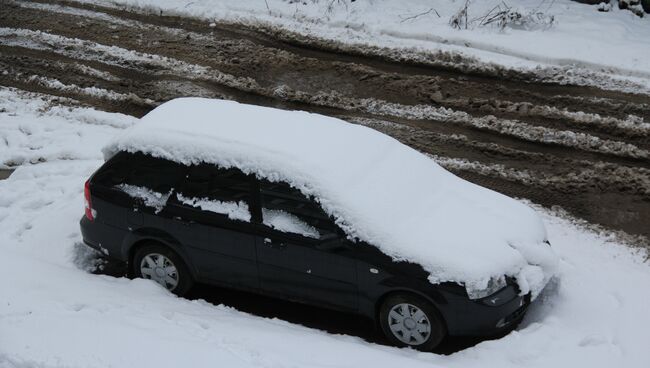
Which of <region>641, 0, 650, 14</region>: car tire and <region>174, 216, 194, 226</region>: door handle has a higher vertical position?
<region>641, 0, 650, 14</region>: car tire

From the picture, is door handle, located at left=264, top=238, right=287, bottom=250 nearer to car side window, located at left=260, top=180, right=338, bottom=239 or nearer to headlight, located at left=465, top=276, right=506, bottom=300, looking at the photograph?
car side window, located at left=260, top=180, right=338, bottom=239

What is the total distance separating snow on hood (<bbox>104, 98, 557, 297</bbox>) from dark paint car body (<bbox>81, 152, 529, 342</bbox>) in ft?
0.42

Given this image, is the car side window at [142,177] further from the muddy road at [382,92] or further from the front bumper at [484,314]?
the muddy road at [382,92]

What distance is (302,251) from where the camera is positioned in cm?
638

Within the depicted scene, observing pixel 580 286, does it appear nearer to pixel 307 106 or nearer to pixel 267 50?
pixel 307 106

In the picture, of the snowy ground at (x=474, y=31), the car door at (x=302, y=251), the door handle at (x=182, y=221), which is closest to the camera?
the car door at (x=302, y=251)

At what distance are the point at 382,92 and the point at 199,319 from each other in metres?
5.87

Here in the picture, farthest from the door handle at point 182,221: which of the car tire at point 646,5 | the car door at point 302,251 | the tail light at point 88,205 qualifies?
the car tire at point 646,5

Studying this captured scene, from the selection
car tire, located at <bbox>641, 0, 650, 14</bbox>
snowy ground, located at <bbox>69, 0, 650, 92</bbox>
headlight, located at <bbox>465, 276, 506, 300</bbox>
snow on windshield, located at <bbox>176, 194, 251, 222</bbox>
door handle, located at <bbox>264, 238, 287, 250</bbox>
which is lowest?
headlight, located at <bbox>465, 276, 506, 300</bbox>

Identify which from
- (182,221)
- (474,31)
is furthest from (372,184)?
(474,31)

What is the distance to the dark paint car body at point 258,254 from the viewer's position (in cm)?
613

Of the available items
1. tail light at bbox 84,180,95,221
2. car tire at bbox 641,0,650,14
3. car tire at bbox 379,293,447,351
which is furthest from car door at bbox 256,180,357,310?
car tire at bbox 641,0,650,14

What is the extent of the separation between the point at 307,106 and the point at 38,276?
5.18 m

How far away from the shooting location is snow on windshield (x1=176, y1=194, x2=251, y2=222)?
258 inches
